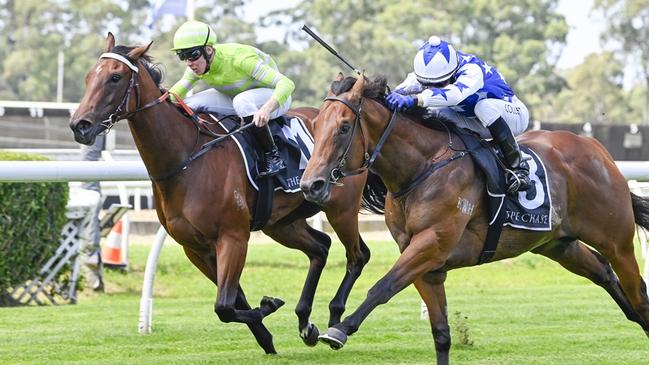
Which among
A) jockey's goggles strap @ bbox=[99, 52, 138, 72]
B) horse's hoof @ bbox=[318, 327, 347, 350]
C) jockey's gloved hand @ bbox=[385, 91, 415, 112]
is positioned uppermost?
jockey's gloved hand @ bbox=[385, 91, 415, 112]

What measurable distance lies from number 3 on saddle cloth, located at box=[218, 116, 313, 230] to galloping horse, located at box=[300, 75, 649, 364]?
113 cm

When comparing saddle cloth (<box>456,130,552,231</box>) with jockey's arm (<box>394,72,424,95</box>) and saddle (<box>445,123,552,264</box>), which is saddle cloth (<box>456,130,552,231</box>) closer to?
saddle (<box>445,123,552,264</box>)

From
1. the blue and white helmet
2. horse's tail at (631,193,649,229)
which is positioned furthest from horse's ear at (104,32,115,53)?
horse's tail at (631,193,649,229)

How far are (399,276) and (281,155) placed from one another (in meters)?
1.86

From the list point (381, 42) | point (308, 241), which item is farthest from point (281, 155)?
point (381, 42)

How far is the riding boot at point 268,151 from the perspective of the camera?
25.1 ft

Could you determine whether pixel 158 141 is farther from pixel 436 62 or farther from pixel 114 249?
pixel 114 249

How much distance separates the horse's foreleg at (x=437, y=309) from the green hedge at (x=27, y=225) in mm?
5116

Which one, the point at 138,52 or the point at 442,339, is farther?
the point at 138,52

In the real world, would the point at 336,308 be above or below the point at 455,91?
below

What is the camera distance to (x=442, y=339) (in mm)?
6762

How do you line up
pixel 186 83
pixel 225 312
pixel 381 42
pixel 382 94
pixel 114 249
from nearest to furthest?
1. pixel 382 94
2. pixel 225 312
3. pixel 186 83
4. pixel 114 249
5. pixel 381 42

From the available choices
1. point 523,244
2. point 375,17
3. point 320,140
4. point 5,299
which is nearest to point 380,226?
point 5,299

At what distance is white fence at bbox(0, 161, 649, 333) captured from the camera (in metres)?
7.49
